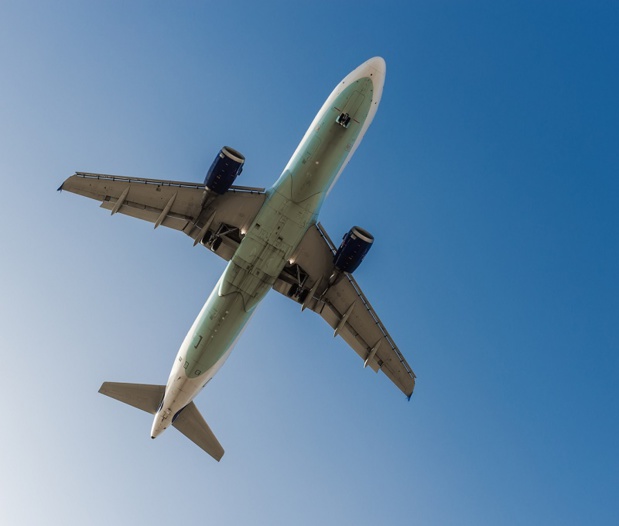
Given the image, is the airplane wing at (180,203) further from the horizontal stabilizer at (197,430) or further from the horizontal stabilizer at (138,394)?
the horizontal stabilizer at (197,430)

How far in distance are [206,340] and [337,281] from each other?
7.49 m

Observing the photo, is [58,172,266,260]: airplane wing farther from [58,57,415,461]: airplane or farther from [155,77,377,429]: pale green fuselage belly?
[155,77,377,429]: pale green fuselage belly

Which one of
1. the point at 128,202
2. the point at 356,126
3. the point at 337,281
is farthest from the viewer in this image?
the point at 337,281

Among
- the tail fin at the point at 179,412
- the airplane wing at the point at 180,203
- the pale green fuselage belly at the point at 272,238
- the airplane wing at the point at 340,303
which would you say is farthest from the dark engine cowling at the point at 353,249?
the tail fin at the point at 179,412

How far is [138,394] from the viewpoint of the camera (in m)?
32.7

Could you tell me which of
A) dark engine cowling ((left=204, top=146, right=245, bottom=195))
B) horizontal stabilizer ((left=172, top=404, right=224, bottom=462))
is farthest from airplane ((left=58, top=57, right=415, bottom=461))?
horizontal stabilizer ((left=172, top=404, right=224, bottom=462))

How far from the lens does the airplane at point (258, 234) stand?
27578 millimetres

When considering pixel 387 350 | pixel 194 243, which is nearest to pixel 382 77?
pixel 194 243

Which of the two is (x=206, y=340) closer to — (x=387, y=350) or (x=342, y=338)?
(x=342, y=338)

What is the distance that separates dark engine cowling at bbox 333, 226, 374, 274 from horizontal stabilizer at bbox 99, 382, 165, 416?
38.4 ft

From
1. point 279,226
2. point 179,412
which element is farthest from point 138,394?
point 279,226

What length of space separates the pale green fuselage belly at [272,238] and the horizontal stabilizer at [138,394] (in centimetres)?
191

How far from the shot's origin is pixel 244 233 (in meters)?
30.7

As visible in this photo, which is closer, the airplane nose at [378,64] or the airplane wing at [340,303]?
the airplane nose at [378,64]
